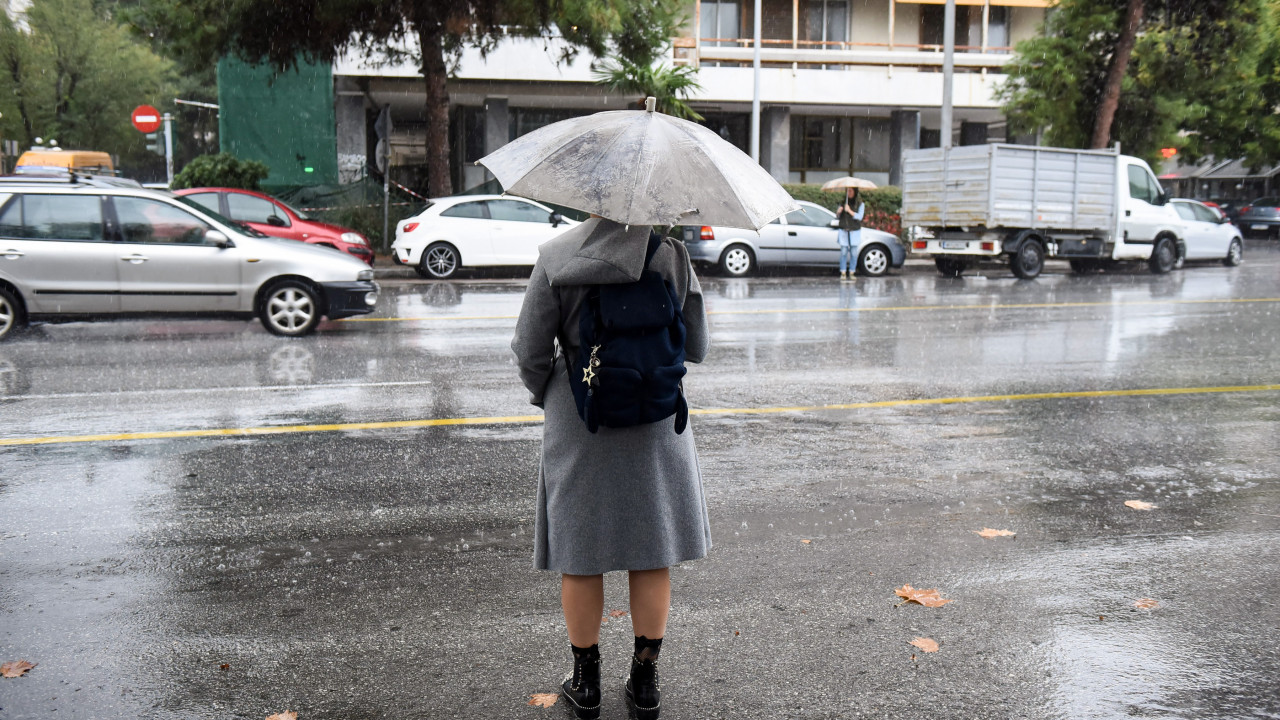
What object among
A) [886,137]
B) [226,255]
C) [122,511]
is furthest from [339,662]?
[886,137]

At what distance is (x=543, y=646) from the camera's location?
3.91 metres

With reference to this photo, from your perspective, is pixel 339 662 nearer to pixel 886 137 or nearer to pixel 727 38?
pixel 727 38

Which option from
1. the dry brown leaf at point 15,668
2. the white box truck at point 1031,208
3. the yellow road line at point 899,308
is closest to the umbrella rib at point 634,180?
the dry brown leaf at point 15,668

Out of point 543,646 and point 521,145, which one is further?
point 543,646

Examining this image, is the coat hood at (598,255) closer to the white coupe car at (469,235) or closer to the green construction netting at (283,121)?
the white coupe car at (469,235)

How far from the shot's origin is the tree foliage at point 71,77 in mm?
42094

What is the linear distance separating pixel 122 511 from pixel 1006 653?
4.16m

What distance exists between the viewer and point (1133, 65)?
28.5m

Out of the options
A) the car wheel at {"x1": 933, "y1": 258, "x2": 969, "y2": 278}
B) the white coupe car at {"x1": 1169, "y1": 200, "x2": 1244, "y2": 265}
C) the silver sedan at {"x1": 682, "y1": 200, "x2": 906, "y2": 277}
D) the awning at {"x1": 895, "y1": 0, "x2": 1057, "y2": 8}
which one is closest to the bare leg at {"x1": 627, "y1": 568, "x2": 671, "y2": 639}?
the silver sedan at {"x1": 682, "y1": 200, "x2": 906, "y2": 277}

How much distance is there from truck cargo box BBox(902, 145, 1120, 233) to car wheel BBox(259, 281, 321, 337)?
12.8m

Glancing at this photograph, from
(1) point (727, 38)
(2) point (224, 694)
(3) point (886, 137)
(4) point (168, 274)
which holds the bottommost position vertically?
(2) point (224, 694)

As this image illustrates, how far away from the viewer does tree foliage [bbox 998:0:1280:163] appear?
26.8 m

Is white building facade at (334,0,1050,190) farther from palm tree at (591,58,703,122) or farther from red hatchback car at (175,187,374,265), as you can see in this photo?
red hatchback car at (175,187,374,265)

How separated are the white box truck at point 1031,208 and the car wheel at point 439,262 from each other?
8.76m
